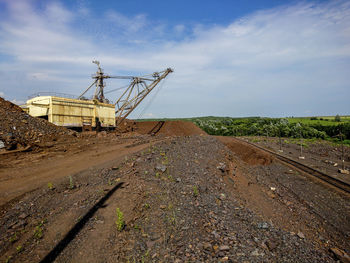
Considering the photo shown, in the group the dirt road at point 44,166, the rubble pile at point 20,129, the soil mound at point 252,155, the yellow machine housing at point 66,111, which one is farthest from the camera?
the yellow machine housing at point 66,111

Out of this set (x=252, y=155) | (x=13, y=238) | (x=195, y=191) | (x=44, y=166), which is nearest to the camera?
(x=13, y=238)

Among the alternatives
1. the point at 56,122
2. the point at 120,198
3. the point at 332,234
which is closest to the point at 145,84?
the point at 56,122

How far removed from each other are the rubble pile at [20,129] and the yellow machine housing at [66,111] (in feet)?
6.69

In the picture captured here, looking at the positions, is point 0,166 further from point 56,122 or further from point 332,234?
point 332,234

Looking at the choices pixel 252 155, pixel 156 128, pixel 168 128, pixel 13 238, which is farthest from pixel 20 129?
pixel 252 155

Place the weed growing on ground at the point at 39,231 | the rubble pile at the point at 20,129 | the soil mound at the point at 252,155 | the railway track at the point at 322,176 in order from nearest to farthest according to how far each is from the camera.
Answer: the weed growing on ground at the point at 39,231 < the railway track at the point at 322,176 < the rubble pile at the point at 20,129 < the soil mound at the point at 252,155

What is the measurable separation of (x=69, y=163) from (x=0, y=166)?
9.14 feet

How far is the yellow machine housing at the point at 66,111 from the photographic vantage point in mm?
17531

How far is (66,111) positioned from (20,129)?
5.57 metres

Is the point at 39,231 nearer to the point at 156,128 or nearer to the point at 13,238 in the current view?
the point at 13,238

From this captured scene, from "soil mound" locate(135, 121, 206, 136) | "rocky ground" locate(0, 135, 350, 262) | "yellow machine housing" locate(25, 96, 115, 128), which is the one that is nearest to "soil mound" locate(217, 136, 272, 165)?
"rocky ground" locate(0, 135, 350, 262)

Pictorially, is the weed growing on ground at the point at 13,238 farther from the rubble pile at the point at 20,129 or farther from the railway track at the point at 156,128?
the railway track at the point at 156,128

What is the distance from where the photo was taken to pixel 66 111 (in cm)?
1842

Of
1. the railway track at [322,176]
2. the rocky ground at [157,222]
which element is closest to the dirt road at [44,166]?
the rocky ground at [157,222]
